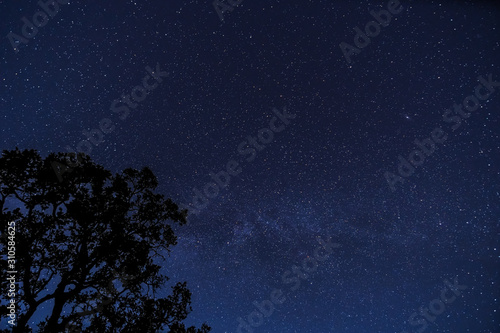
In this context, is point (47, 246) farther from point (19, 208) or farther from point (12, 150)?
point (12, 150)

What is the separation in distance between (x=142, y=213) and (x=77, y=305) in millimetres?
3766

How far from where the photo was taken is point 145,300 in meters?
9.94

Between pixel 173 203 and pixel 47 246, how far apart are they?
4.43m

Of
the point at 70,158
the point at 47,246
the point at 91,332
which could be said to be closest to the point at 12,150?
the point at 70,158

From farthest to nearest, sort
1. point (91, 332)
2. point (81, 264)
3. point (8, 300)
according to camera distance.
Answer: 1. point (81, 264)
2. point (91, 332)
3. point (8, 300)

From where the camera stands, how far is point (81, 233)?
9484 mm

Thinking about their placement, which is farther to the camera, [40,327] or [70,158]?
[70,158]

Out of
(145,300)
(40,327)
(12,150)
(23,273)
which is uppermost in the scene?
(12,150)

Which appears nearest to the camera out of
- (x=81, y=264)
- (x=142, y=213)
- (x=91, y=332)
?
(x=91, y=332)

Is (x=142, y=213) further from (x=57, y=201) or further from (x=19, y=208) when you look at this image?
(x=19, y=208)

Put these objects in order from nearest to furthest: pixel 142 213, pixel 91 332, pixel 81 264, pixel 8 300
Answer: pixel 8 300 < pixel 91 332 < pixel 81 264 < pixel 142 213

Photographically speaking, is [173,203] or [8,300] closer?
[8,300]

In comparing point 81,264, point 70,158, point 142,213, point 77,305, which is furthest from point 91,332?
point 70,158

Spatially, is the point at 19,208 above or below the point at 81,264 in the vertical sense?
above
